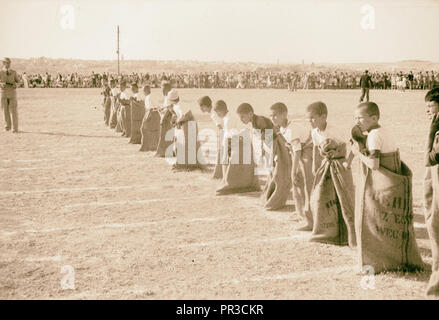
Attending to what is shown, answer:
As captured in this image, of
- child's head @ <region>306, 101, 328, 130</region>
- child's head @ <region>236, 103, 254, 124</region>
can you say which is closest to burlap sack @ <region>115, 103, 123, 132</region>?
child's head @ <region>236, 103, 254, 124</region>

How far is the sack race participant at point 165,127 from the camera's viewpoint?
11172 millimetres

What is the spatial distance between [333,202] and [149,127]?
7.77 metres

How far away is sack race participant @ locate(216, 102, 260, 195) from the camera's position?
8188 millimetres

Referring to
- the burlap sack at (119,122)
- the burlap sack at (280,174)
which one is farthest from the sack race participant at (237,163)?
the burlap sack at (119,122)

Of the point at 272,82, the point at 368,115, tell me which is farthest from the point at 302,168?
the point at 272,82

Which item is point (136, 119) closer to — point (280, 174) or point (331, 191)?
point (280, 174)

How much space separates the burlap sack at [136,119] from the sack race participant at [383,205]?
384 inches

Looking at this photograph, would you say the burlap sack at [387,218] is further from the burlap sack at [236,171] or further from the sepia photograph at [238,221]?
the burlap sack at [236,171]

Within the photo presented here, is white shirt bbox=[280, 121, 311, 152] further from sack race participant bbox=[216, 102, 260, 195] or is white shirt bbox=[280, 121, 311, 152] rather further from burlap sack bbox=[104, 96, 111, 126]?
burlap sack bbox=[104, 96, 111, 126]

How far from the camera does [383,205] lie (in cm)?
464

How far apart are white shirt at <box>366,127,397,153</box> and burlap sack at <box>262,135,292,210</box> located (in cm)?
250

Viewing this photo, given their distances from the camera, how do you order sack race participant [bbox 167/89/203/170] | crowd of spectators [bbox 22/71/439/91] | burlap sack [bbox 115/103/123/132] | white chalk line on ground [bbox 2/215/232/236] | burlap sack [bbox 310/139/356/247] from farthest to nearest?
crowd of spectators [bbox 22/71/439/91]
burlap sack [bbox 115/103/123/132]
sack race participant [bbox 167/89/203/170]
white chalk line on ground [bbox 2/215/232/236]
burlap sack [bbox 310/139/356/247]
